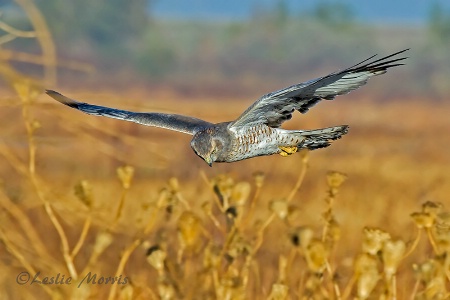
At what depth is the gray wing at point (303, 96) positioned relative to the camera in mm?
5492

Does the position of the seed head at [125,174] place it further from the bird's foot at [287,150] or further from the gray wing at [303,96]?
the bird's foot at [287,150]

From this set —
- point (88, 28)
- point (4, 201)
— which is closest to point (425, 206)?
point (4, 201)

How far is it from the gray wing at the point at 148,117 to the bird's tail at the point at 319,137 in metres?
0.49

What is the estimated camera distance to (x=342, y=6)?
278 feet

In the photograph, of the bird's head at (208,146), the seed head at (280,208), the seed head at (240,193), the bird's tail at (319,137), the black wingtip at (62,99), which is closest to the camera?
the seed head at (280,208)

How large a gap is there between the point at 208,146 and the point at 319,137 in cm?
67

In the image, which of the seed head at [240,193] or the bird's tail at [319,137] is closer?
the seed head at [240,193]

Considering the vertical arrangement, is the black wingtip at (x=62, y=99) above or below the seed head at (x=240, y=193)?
above

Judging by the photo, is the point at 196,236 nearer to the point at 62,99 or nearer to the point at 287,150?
the point at 287,150

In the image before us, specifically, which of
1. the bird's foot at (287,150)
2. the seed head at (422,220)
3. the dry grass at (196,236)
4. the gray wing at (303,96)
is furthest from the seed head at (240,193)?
the bird's foot at (287,150)

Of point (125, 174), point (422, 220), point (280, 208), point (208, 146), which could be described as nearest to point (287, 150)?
point (208, 146)

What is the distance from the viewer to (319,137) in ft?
19.8

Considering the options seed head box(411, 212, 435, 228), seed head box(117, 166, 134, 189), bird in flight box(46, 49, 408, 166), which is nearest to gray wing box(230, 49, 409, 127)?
bird in flight box(46, 49, 408, 166)

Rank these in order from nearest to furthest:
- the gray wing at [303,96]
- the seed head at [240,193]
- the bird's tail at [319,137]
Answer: the seed head at [240,193] < the gray wing at [303,96] < the bird's tail at [319,137]
